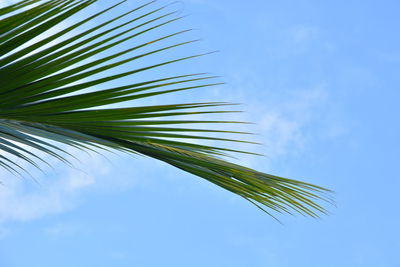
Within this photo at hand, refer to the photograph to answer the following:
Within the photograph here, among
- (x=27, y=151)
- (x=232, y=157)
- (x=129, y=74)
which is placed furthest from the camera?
(x=232, y=157)

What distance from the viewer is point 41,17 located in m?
1.07

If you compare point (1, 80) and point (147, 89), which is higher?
point (147, 89)

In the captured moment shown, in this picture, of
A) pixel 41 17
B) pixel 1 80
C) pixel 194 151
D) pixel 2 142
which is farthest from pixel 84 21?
pixel 194 151

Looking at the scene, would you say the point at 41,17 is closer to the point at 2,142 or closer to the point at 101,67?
the point at 101,67

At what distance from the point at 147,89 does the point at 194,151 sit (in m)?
0.34

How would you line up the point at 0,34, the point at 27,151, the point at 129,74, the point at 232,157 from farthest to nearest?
the point at 232,157
the point at 27,151
the point at 129,74
the point at 0,34

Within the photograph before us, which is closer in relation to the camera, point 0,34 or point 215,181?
point 0,34

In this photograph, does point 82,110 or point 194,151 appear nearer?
point 82,110

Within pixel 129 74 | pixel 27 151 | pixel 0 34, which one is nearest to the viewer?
pixel 0 34

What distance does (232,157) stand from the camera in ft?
4.75

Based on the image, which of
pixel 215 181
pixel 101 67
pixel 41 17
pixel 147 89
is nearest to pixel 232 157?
pixel 215 181

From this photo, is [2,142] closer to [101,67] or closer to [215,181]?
[101,67]

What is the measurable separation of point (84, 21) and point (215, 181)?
21.8 inches

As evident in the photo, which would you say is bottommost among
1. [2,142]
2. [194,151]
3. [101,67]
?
[2,142]
